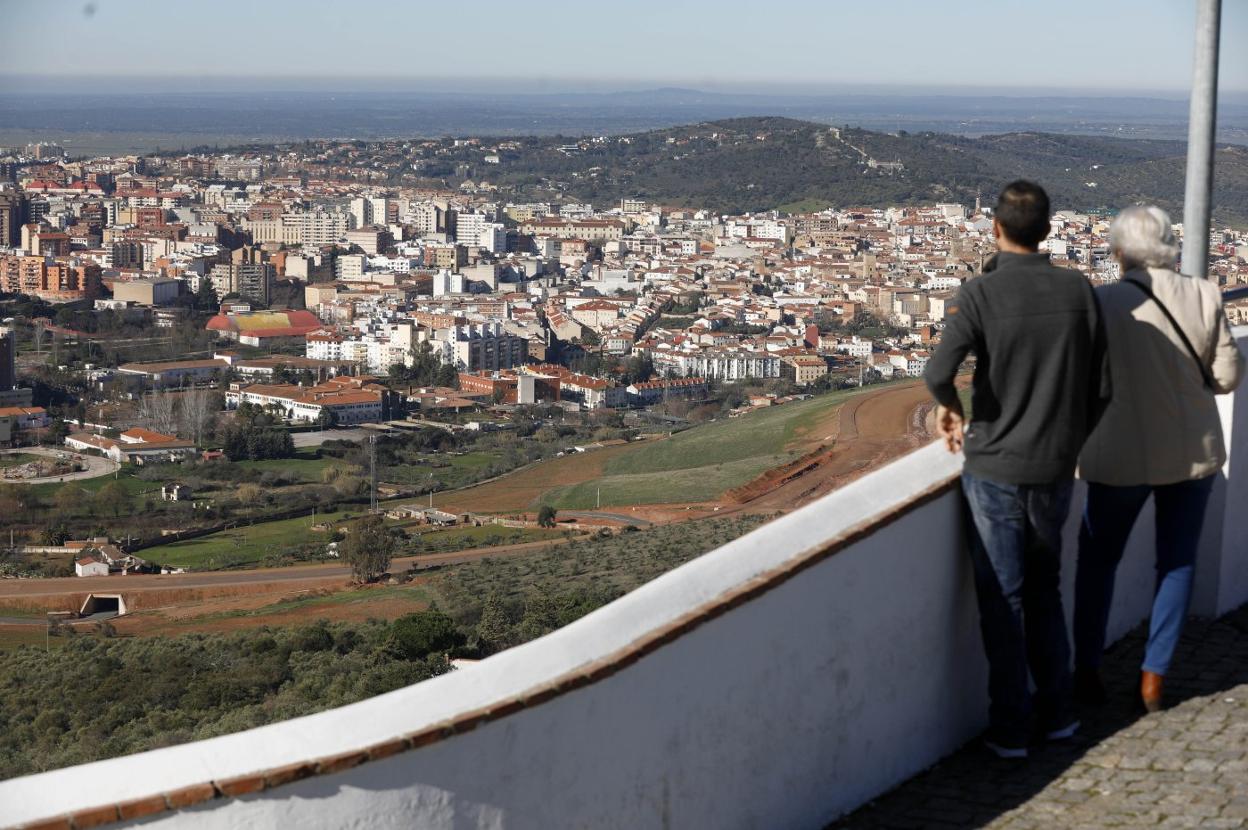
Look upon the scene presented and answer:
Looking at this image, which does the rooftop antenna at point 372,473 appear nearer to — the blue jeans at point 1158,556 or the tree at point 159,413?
the tree at point 159,413

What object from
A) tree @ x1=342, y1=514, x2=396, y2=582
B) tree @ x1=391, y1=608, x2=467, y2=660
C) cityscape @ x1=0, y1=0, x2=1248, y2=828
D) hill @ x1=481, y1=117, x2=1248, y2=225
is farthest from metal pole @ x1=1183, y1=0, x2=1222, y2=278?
hill @ x1=481, y1=117, x2=1248, y2=225

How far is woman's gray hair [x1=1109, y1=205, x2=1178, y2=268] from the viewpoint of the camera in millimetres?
A: 2738

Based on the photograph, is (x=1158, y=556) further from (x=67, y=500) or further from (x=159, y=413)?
(x=159, y=413)

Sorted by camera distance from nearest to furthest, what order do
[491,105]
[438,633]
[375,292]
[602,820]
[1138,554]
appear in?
[602,820] < [1138,554] < [438,633] < [375,292] < [491,105]

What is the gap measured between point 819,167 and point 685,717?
272 feet

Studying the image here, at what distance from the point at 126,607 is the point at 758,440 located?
314 inches

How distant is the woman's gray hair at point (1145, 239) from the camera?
108 inches

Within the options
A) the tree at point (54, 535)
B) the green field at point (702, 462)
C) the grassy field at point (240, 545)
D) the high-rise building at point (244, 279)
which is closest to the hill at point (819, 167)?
the high-rise building at point (244, 279)

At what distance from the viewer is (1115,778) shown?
8.50 feet

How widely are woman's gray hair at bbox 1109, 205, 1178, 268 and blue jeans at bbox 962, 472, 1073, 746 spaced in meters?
0.43

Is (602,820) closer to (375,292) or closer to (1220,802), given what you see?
(1220,802)

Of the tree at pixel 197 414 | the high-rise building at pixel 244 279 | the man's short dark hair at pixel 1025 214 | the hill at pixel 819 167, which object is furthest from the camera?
the hill at pixel 819 167

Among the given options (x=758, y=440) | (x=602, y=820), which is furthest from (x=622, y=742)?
(x=758, y=440)

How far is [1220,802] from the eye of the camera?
2.45 meters
